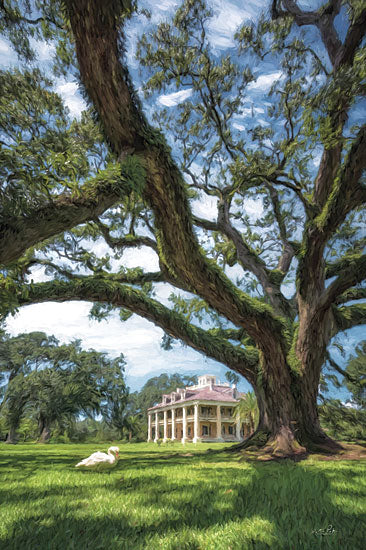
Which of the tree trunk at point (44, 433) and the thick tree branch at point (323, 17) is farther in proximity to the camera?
the tree trunk at point (44, 433)

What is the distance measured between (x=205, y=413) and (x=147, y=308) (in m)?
37.0

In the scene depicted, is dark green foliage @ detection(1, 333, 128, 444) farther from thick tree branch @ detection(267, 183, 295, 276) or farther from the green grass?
the green grass

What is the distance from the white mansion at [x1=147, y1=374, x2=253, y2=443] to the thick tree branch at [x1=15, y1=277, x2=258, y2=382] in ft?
94.4

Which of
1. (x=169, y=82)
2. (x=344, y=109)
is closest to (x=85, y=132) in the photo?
(x=169, y=82)

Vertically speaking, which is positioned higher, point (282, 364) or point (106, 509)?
point (282, 364)

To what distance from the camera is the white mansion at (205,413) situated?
40656 millimetres

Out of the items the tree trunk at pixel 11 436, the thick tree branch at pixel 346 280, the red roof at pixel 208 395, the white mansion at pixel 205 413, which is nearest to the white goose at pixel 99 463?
the thick tree branch at pixel 346 280

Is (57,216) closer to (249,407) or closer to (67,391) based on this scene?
(67,391)

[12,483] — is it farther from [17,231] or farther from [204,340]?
[204,340]

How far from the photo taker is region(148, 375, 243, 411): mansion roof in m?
42.1

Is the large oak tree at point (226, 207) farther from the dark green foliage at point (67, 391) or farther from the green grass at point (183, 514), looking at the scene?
the dark green foliage at point (67, 391)

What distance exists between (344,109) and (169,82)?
6047 mm

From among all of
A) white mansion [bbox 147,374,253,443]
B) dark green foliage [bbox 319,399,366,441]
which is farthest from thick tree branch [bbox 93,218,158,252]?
white mansion [bbox 147,374,253,443]

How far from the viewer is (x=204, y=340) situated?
10.8 m
